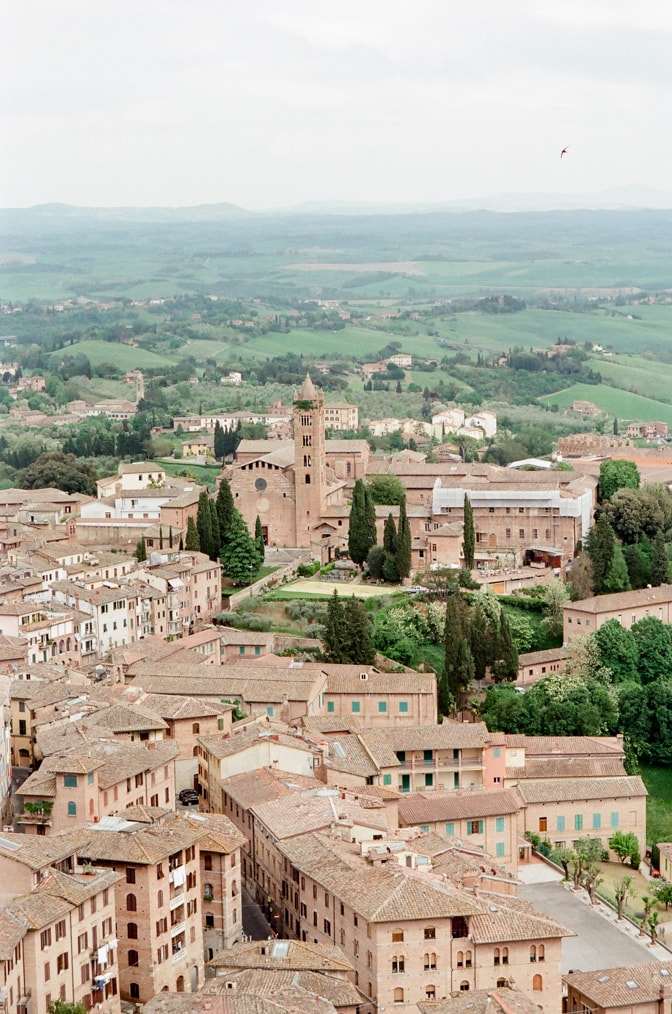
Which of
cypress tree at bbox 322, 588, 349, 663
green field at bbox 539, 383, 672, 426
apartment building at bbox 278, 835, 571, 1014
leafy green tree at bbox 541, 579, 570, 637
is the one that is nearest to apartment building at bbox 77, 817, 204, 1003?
apartment building at bbox 278, 835, 571, 1014

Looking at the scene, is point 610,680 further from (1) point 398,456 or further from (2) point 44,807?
(1) point 398,456

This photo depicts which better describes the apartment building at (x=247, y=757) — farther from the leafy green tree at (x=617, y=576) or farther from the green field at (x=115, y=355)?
the green field at (x=115, y=355)

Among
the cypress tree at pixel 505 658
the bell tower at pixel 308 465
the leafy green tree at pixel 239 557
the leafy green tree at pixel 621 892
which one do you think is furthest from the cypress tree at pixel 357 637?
the bell tower at pixel 308 465

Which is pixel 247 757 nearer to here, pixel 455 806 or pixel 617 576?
pixel 455 806

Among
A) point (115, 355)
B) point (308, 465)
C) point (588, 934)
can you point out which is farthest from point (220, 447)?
point (115, 355)

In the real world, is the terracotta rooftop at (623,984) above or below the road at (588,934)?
above
